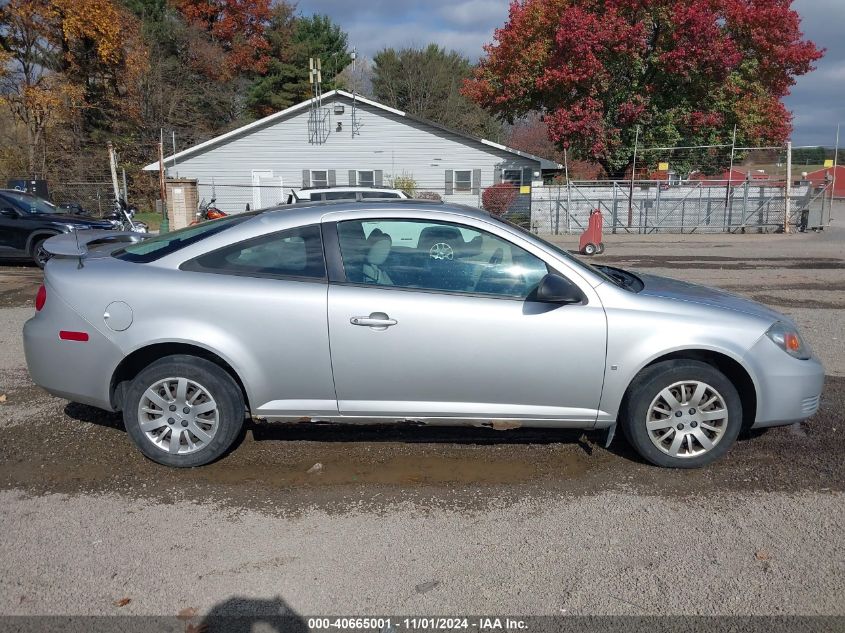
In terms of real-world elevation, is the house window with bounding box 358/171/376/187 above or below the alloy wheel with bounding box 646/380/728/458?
above

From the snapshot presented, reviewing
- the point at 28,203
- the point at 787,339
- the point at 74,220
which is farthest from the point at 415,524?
the point at 28,203

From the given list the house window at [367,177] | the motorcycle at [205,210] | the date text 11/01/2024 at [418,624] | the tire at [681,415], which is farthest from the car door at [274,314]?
the house window at [367,177]

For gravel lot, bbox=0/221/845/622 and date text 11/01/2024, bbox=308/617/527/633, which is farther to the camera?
gravel lot, bbox=0/221/845/622

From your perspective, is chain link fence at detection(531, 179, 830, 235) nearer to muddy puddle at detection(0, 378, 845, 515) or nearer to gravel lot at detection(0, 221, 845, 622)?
gravel lot at detection(0, 221, 845, 622)

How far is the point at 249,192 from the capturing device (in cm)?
3091

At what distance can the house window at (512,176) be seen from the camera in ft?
101

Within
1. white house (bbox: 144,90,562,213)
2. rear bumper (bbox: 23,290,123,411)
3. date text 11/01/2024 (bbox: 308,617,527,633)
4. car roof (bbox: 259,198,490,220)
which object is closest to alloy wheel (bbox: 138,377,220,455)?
rear bumper (bbox: 23,290,123,411)

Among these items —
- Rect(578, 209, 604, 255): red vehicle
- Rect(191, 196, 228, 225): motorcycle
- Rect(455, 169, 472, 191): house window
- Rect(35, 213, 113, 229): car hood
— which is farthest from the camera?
Rect(455, 169, 472, 191): house window

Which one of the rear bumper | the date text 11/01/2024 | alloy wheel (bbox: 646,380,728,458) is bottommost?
the date text 11/01/2024

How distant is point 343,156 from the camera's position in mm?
31188

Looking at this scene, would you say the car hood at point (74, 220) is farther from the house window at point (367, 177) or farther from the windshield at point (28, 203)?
the house window at point (367, 177)

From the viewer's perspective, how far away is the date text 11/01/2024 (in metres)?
2.88

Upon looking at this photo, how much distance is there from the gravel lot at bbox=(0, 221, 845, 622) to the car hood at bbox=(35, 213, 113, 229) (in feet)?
32.1

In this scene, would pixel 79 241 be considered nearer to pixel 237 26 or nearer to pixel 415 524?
pixel 415 524
